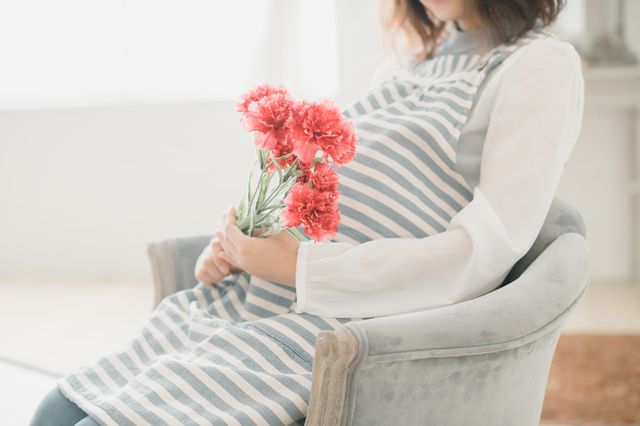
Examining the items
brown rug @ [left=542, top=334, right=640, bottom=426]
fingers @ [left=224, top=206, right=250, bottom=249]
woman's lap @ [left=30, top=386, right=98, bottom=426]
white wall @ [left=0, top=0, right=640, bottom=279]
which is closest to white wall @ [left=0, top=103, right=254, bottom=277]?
white wall @ [left=0, top=0, right=640, bottom=279]

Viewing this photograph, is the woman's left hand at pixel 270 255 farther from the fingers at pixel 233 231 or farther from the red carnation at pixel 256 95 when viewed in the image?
the red carnation at pixel 256 95

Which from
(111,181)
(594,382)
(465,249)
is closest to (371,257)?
(465,249)

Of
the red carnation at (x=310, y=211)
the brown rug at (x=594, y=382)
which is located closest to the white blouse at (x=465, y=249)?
the red carnation at (x=310, y=211)

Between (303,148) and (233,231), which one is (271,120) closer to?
(303,148)

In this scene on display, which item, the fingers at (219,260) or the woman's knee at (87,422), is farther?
the fingers at (219,260)

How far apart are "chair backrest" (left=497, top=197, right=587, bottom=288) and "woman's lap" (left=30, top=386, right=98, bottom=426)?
724 mm

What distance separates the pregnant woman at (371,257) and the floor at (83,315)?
→ 1337mm

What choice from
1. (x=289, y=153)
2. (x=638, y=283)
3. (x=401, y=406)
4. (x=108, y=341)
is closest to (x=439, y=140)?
(x=289, y=153)

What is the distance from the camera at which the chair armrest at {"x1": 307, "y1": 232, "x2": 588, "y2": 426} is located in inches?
31.6

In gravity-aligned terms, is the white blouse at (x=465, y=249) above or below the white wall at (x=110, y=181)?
above

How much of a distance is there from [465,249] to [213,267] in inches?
17.5

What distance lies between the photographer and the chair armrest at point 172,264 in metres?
1.37

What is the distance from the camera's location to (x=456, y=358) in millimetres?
870

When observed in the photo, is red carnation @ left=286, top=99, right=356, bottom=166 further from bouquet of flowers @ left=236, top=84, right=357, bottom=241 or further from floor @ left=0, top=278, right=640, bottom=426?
floor @ left=0, top=278, right=640, bottom=426
